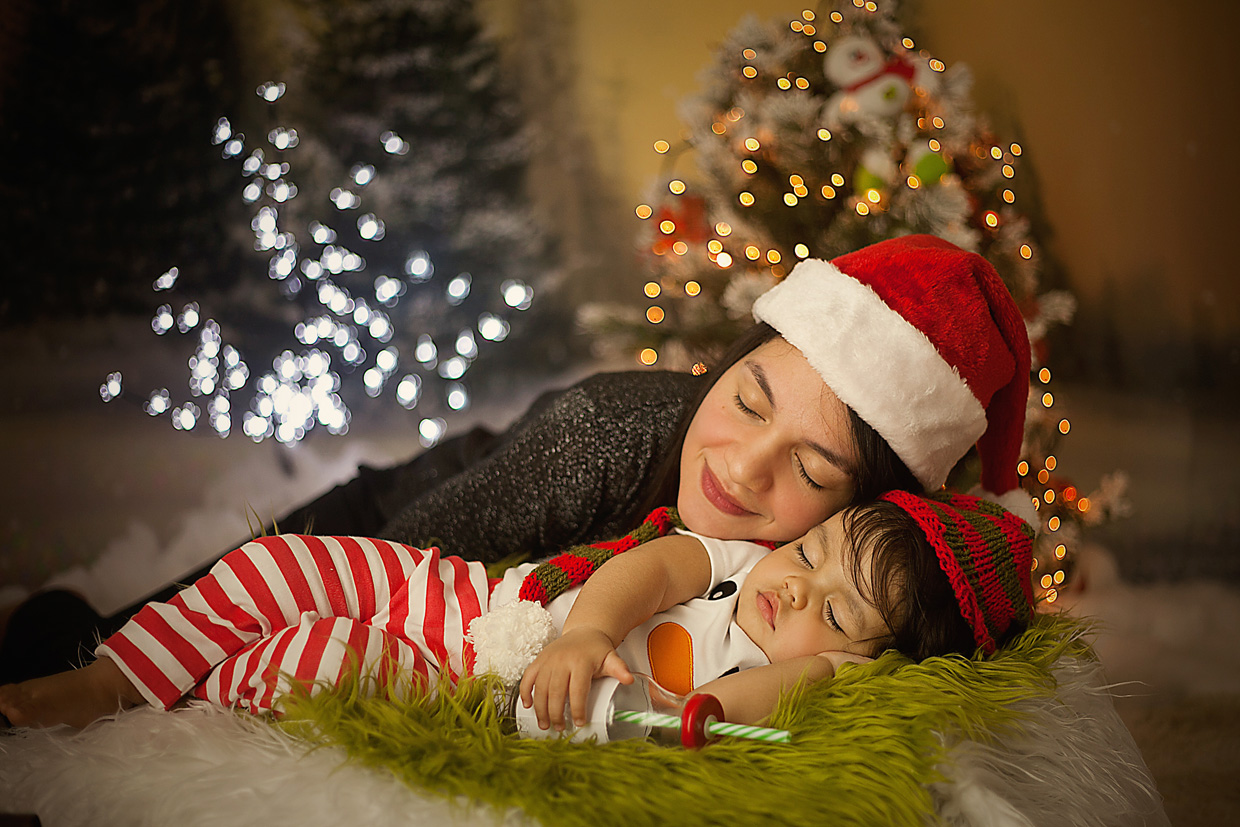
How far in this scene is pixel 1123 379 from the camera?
2.43 meters

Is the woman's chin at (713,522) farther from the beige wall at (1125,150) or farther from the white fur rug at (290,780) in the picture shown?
the beige wall at (1125,150)

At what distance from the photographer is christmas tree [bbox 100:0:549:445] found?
2.59 m

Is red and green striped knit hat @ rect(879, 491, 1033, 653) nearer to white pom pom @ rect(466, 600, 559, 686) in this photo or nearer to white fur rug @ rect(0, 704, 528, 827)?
white pom pom @ rect(466, 600, 559, 686)

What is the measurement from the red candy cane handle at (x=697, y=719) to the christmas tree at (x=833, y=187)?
1.14 meters

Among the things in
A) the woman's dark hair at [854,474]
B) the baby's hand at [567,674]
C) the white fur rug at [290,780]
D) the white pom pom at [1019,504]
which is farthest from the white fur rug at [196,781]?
the white pom pom at [1019,504]

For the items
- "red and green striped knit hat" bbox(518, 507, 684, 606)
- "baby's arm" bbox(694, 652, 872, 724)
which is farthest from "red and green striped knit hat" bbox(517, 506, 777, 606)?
"baby's arm" bbox(694, 652, 872, 724)

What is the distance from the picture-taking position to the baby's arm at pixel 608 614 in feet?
2.48

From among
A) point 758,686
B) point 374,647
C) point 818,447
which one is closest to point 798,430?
point 818,447

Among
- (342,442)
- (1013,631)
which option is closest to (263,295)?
(342,442)

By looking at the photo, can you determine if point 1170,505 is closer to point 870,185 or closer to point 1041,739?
point 870,185

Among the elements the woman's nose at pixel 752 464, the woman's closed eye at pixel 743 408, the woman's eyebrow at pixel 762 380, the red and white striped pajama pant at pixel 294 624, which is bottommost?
the red and white striped pajama pant at pixel 294 624

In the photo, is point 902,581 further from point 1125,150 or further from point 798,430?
point 1125,150

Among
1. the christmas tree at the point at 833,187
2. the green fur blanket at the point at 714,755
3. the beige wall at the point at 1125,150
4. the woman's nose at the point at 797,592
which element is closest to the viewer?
the green fur blanket at the point at 714,755

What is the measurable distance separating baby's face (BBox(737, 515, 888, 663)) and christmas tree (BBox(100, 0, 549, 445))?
2.04 m
